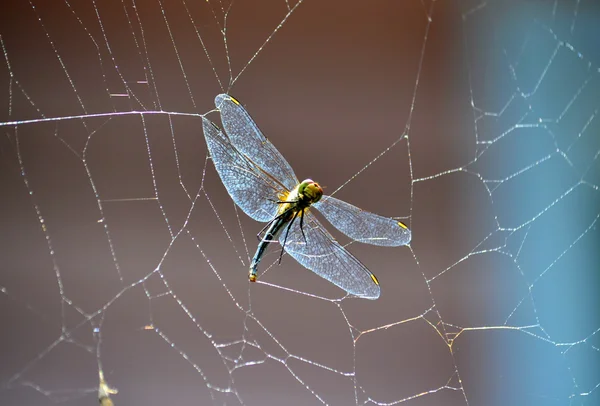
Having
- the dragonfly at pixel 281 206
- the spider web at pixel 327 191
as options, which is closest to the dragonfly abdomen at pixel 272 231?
the dragonfly at pixel 281 206

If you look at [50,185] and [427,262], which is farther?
[427,262]

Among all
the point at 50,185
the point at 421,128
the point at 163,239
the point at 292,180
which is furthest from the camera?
the point at 421,128

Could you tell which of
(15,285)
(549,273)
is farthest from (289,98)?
(549,273)

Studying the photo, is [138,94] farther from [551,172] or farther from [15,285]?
[551,172]

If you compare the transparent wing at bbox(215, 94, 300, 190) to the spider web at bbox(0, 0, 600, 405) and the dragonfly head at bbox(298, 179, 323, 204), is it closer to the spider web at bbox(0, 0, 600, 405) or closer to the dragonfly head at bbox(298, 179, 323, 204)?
the dragonfly head at bbox(298, 179, 323, 204)

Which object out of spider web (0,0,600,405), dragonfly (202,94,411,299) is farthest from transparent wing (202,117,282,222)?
spider web (0,0,600,405)

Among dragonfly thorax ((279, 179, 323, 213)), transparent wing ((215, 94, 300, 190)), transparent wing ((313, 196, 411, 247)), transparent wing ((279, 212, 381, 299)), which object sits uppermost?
transparent wing ((215, 94, 300, 190))
